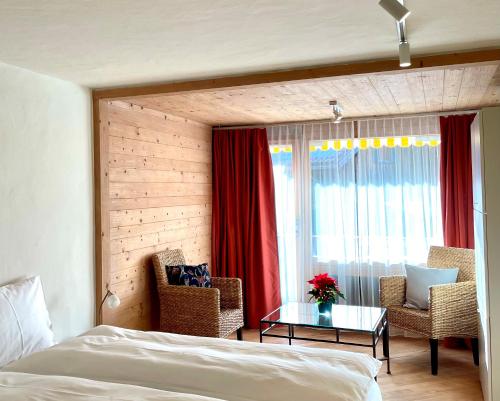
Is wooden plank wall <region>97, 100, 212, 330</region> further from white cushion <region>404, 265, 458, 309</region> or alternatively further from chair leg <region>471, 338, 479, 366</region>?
chair leg <region>471, 338, 479, 366</region>

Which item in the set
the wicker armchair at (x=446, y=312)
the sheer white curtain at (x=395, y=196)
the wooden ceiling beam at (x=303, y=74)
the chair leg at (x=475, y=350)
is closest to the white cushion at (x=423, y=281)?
the wicker armchair at (x=446, y=312)

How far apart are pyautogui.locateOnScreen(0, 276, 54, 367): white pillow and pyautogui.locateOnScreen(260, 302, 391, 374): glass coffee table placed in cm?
165

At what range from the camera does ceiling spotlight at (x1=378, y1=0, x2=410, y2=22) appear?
1881mm

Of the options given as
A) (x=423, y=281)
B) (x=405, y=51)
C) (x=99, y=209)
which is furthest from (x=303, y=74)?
(x=423, y=281)

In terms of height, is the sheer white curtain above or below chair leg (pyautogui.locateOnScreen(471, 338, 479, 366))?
above

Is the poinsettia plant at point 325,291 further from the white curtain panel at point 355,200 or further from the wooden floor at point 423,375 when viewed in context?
the white curtain panel at point 355,200

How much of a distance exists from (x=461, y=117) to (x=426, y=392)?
2.61 m

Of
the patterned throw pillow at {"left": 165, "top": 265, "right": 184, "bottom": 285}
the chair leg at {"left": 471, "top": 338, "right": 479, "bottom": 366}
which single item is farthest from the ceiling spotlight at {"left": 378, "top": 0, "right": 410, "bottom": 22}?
the chair leg at {"left": 471, "top": 338, "right": 479, "bottom": 366}

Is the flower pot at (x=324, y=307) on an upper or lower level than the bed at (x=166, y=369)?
lower

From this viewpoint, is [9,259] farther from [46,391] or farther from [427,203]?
[427,203]

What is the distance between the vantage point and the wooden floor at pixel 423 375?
146 inches

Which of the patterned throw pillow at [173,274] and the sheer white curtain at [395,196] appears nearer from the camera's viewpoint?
the patterned throw pillow at [173,274]

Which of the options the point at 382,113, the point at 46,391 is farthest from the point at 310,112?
the point at 46,391

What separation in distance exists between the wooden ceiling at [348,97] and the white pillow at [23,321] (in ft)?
5.15
